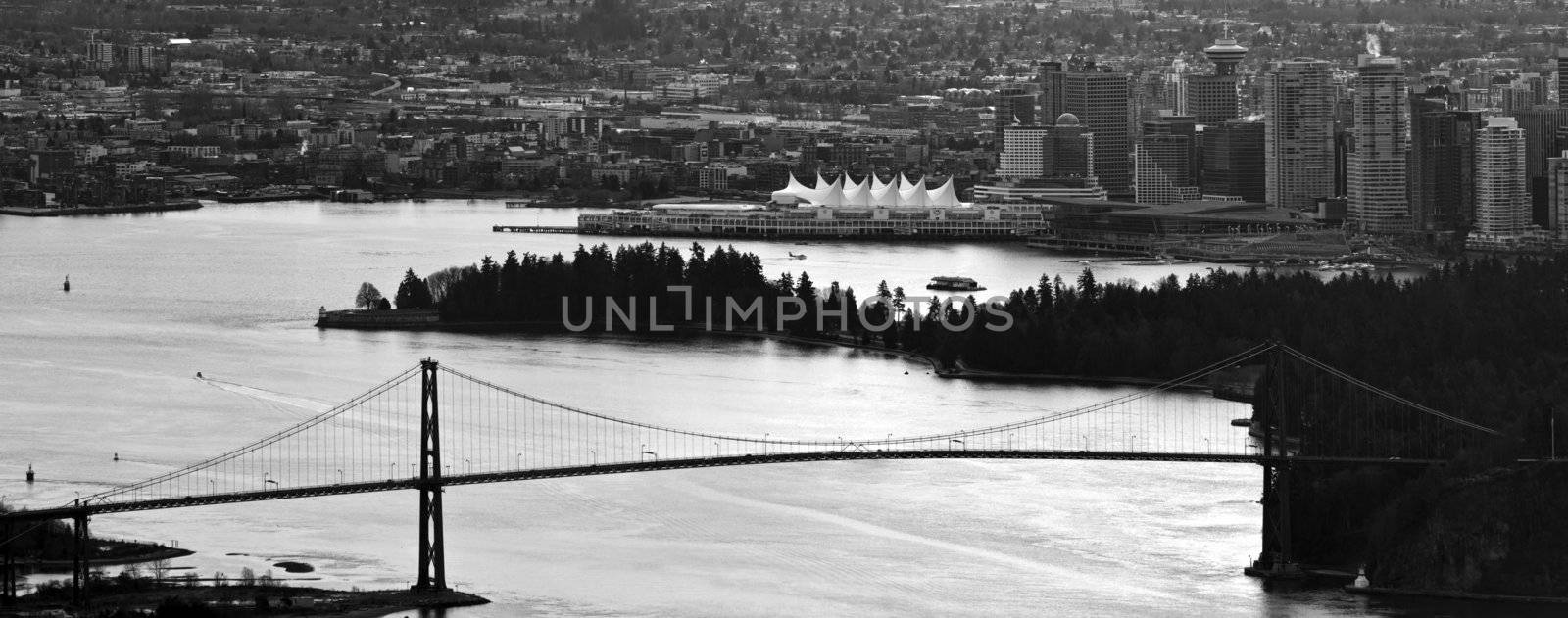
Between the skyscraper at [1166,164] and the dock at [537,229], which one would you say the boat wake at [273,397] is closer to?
the dock at [537,229]

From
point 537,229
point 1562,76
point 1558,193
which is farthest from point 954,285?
point 1562,76

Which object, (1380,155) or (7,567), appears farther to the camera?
(1380,155)

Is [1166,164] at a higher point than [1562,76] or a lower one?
lower

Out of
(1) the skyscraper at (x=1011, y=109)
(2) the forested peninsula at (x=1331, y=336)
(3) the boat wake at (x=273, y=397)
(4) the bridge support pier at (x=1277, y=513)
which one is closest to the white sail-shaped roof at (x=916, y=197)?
(2) the forested peninsula at (x=1331, y=336)

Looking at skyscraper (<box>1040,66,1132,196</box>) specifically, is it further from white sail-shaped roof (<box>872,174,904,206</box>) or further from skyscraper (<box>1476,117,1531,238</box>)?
skyscraper (<box>1476,117,1531,238</box>)

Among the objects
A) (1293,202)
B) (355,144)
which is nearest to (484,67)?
(355,144)

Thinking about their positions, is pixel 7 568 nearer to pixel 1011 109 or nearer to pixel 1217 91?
pixel 1217 91
